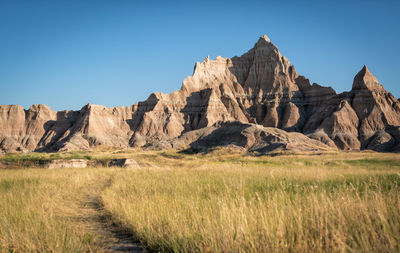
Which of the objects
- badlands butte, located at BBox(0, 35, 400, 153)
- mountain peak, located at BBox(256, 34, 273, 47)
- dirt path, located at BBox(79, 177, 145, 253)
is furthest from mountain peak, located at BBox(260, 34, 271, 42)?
dirt path, located at BBox(79, 177, 145, 253)

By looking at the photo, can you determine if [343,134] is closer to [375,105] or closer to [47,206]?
[375,105]

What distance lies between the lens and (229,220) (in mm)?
3281

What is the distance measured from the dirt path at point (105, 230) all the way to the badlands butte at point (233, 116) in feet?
211

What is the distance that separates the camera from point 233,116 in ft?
379

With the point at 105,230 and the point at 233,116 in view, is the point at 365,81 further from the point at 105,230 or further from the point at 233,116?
the point at 105,230

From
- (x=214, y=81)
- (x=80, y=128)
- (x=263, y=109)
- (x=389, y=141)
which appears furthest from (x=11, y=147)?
(x=389, y=141)

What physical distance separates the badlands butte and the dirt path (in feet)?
211

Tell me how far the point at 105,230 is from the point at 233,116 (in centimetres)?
11170

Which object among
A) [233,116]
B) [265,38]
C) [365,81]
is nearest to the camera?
[365,81]

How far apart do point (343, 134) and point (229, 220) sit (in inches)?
3736

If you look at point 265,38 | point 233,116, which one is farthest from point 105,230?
point 265,38

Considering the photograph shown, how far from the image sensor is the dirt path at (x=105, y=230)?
426 centimetres

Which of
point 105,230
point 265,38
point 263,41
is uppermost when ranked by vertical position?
point 265,38

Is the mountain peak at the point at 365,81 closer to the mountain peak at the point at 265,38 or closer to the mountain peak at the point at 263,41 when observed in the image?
the mountain peak at the point at 263,41
